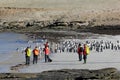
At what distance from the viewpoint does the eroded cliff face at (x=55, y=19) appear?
62406 millimetres

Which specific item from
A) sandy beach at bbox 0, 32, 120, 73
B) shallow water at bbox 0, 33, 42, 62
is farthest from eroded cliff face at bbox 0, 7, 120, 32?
sandy beach at bbox 0, 32, 120, 73

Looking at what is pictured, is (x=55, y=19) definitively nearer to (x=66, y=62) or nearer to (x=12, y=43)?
(x=12, y=43)

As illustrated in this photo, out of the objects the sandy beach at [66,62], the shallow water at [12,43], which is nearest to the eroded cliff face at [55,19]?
the shallow water at [12,43]

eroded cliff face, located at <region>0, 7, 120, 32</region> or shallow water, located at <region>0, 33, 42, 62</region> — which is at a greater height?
eroded cliff face, located at <region>0, 7, 120, 32</region>

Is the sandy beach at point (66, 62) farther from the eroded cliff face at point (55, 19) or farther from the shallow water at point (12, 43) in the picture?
the eroded cliff face at point (55, 19)

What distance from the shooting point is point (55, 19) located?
66938 millimetres

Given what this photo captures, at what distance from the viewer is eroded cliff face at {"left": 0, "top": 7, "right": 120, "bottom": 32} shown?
62.4 m

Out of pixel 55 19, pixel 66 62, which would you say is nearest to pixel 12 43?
pixel 66 62

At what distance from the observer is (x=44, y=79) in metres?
26.6

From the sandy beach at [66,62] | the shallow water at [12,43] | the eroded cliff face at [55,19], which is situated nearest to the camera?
the sandy beach at [66,62]

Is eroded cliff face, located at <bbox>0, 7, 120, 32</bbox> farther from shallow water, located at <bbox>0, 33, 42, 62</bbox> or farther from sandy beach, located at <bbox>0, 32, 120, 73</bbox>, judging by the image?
sandy beach, located at <bbox>0, 32, 120, 73</bbox>

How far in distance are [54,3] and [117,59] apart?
43.7 metres

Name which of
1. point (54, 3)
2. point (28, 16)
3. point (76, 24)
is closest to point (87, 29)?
point (76, 24)

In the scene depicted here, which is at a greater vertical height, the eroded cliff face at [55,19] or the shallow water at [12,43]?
the eroded cliff face at [55,19]
